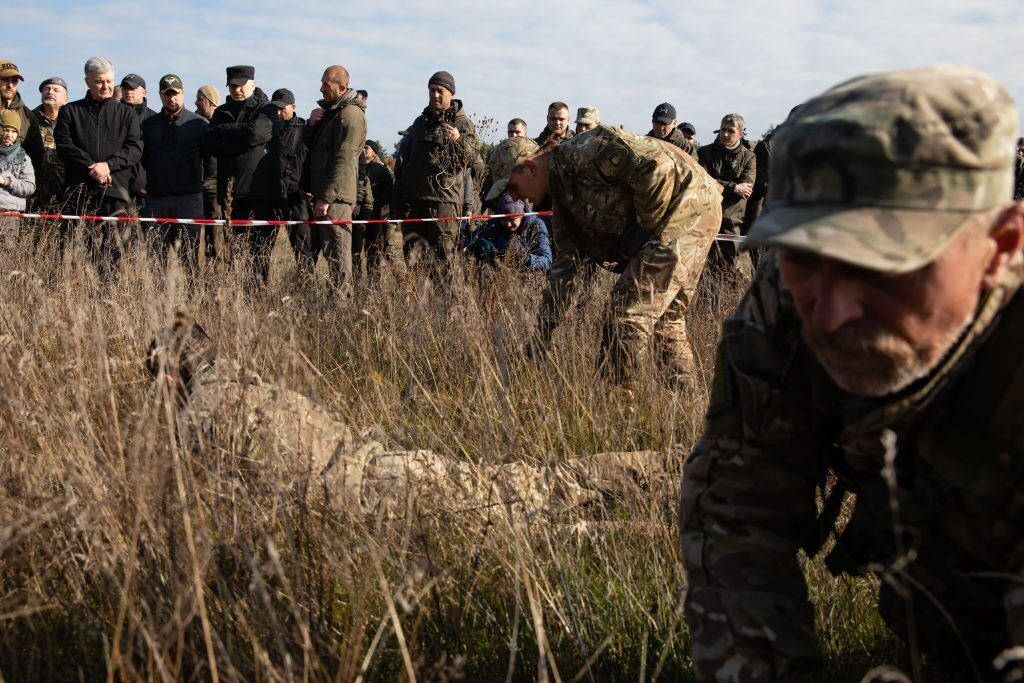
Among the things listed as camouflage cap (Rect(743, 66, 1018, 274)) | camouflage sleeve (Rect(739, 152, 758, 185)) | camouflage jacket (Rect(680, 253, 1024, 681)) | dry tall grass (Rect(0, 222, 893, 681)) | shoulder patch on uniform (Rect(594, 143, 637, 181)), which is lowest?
dry tall grass (Rect(0, 222, 893, 681))

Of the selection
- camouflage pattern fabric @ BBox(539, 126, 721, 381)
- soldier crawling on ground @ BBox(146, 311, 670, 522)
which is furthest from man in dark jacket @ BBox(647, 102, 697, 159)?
soldier crawling on ground @ BBox(146, 311, 670, 522)

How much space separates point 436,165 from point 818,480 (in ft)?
21.9

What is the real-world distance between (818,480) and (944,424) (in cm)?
30

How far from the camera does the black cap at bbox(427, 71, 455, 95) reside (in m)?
7.98

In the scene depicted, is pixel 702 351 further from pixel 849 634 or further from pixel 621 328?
pixel 849 634

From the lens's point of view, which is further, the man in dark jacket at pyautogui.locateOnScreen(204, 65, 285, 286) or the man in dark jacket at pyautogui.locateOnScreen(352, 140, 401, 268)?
the man in dark jacket at pyautogui.locateOnScreen(352, 140, 401, 268)

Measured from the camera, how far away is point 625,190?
4.98 m

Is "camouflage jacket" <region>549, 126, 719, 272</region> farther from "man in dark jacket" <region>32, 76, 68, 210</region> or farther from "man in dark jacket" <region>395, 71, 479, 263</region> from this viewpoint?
"man in dark jacket" <region>32, 76, 68, 210</region>

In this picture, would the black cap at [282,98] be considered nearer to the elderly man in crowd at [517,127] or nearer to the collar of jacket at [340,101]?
the collar of jacket at [340,101]

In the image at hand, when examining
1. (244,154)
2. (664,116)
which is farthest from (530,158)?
(664,116)

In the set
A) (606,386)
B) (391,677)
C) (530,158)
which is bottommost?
(391,677)

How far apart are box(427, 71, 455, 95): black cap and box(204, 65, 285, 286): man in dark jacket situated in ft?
4.49

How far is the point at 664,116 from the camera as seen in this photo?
9.45 meters

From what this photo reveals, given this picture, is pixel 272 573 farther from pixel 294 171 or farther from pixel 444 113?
pixel 294 171
